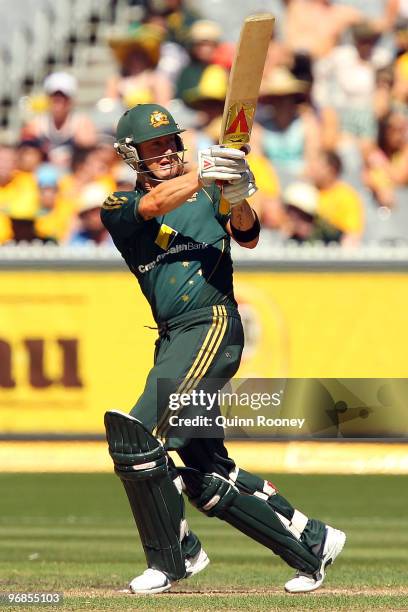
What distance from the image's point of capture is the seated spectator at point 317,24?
49.6ft

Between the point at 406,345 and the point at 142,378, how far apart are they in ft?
7.14

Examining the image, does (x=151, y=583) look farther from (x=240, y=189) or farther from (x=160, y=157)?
(x=160, y=157)

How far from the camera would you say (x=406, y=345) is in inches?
452

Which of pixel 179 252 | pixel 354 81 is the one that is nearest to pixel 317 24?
pixel 354 81

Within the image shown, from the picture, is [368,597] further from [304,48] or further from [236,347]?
[304,48]

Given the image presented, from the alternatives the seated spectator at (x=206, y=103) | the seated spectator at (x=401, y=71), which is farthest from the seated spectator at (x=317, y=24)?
the seated spectator at (x=206, y=103)

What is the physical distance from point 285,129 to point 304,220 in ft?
6.80

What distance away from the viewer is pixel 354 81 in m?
14.7

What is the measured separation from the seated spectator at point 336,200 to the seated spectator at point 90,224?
1.98 metres

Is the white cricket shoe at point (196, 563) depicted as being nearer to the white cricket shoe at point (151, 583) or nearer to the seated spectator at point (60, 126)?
the white cricket shoe at point (151, 583)

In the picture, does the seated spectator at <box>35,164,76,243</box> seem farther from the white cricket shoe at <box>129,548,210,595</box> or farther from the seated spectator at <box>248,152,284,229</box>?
the white cricket shoe at <box>129,548,210,595</box>

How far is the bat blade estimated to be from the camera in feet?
18.9

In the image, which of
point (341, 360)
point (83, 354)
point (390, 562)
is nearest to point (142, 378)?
point (83, 354)

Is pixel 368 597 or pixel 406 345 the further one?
pixel 406 345
